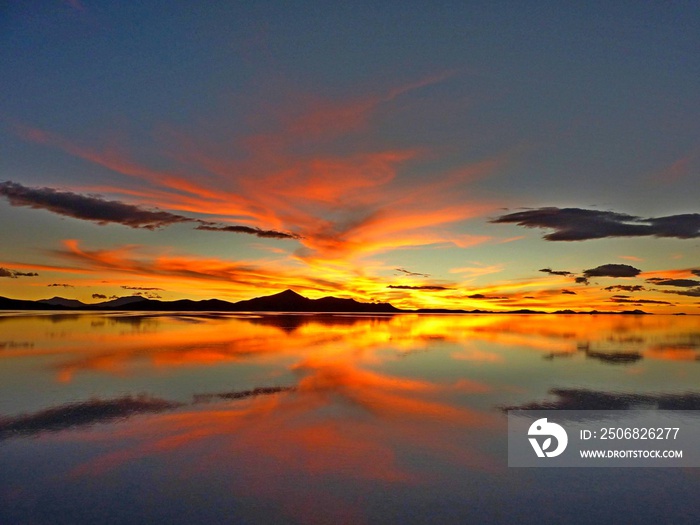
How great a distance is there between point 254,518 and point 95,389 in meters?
14.6

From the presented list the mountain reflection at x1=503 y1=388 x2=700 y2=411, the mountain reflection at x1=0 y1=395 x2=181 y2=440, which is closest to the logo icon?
the mountain reflection at x1=503 y1=388 x2=700 y2=411

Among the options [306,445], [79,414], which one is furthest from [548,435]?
[79,414]

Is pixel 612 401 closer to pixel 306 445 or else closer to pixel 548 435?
pixel 548 435

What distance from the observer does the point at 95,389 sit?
804 inches

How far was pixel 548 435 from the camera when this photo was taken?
14.2m

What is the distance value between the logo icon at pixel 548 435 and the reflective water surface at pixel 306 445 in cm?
105

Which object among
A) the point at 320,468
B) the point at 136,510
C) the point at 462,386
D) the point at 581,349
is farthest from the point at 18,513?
the point at 581,349

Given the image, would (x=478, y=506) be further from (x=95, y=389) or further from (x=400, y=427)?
(x=95, y=389)

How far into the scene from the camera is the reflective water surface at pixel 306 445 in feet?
32.3

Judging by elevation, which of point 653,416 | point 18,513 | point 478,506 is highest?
point 653,416

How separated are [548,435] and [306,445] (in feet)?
24.7

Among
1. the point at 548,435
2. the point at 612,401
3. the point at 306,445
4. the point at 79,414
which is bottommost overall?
the point at 79,414

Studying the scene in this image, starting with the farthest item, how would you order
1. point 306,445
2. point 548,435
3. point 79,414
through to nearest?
point 79,414 < point 548,435 < point 306,445

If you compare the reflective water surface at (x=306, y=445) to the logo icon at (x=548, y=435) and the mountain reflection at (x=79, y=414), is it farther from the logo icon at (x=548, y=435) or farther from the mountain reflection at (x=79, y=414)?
the logo icon at (x=548, y=435)
